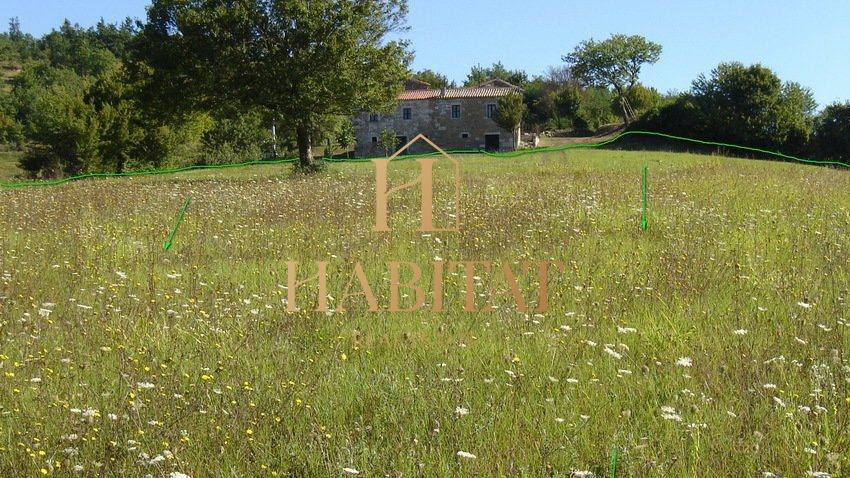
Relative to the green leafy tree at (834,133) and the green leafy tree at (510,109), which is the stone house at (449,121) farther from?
the green leafy tree at (834,133)

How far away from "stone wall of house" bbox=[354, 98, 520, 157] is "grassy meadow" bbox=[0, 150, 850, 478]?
5734cm

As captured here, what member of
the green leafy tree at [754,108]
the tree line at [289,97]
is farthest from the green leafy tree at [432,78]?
the green leafy tree at [754,108]

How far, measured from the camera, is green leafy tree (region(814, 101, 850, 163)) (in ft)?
141


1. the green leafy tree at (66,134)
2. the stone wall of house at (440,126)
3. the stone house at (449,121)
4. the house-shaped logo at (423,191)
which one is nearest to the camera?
the house-shaped logo at (423,191)

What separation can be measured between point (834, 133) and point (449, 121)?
32929 mm

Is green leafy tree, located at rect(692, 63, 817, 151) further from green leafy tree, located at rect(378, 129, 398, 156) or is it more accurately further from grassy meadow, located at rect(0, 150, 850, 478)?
grassy meadow, located at rect(0, 150, 850, 478)

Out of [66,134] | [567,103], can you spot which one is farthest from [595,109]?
[66,134]

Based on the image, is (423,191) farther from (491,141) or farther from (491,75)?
(491,75)

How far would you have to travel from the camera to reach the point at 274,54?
1029 inches

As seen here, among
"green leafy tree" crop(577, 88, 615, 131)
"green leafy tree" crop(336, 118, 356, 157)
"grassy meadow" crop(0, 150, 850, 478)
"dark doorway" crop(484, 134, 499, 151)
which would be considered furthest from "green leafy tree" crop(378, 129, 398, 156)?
"grassy meadow" crop(0, 150, 850, 478)

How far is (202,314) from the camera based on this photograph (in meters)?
5.09

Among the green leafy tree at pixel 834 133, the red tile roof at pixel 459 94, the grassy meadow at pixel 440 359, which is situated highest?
the red tile roof at pixel 459 94

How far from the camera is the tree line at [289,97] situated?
25.9 m

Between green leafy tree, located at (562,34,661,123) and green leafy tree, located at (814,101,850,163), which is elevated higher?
green leafy tree, located at (562,34,661,123)
